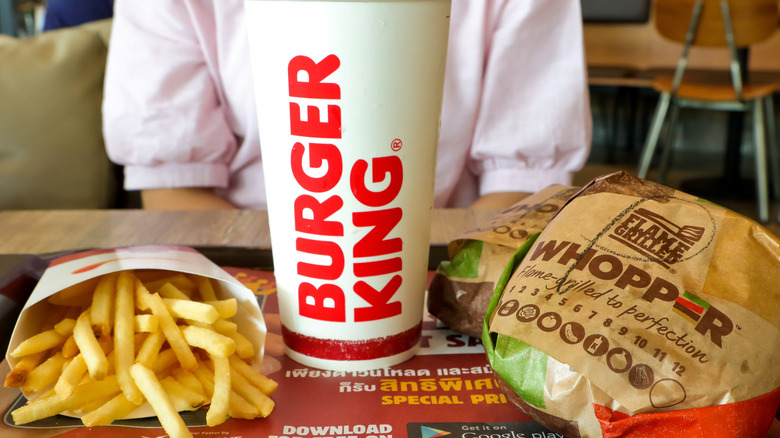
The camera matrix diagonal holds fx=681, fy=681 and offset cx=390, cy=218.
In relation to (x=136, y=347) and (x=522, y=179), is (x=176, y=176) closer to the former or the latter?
(x=522, y=179)

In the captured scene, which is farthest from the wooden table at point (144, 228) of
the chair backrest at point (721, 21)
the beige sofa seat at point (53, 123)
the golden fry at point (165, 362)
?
the chair backrest at point (721, 21)

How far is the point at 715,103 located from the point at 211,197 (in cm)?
330

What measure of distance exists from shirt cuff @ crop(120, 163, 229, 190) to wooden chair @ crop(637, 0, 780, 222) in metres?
3.21

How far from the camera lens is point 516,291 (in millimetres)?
508

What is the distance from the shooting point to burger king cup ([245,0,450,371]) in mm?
542

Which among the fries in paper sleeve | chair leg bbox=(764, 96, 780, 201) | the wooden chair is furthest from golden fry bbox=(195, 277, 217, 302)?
chair leg bbox=(764, 96, 780, 201)

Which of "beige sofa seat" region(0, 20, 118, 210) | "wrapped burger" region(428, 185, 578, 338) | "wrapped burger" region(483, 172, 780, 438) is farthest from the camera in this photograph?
"beige sofa seat" region(0, 20, 118, 210)

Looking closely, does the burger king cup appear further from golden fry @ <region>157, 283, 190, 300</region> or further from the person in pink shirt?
the person in pink shirt

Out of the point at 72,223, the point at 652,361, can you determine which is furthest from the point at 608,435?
the point at 72,223

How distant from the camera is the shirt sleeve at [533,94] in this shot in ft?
4.28

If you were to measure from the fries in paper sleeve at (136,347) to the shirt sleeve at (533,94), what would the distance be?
812mm

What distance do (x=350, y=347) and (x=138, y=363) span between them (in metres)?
0.19

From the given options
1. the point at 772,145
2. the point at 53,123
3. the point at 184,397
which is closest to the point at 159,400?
the point at 184,397

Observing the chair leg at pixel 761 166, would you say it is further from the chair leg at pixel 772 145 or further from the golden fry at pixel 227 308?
the golden fry at pixel 227 308
